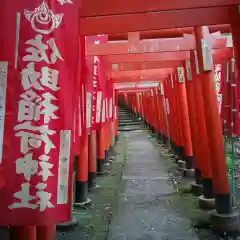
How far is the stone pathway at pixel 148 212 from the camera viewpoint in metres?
4.72

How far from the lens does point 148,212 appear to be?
5793 mm

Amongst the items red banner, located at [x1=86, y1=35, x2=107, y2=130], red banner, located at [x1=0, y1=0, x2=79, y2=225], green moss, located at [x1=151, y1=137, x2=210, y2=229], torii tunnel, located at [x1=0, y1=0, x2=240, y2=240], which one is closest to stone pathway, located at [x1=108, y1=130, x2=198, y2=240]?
torii tunnel, located at [x1=0, y1=0, x2=240, y2=240]

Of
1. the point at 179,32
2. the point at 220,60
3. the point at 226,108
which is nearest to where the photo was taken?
the point at 226,108

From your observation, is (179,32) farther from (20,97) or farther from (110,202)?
(20,97)

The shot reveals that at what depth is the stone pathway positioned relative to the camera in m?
4.72

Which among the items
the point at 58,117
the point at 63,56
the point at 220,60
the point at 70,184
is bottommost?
the point at 70,184

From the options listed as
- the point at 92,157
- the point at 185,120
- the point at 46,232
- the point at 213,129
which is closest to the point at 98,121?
the point at 92,157

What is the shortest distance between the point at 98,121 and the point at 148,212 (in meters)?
2.01

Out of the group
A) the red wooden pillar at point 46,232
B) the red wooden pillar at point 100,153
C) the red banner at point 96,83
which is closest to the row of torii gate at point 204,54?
the red banner at point 96,83

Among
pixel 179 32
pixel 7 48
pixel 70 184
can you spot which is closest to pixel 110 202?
pixel 179 32

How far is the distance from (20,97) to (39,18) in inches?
21.5

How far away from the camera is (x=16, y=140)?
86.1 inches

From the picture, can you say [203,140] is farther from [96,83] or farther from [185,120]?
[185,120]

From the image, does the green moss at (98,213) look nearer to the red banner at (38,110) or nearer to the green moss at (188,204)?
Answer: the green moss at (188,204)
